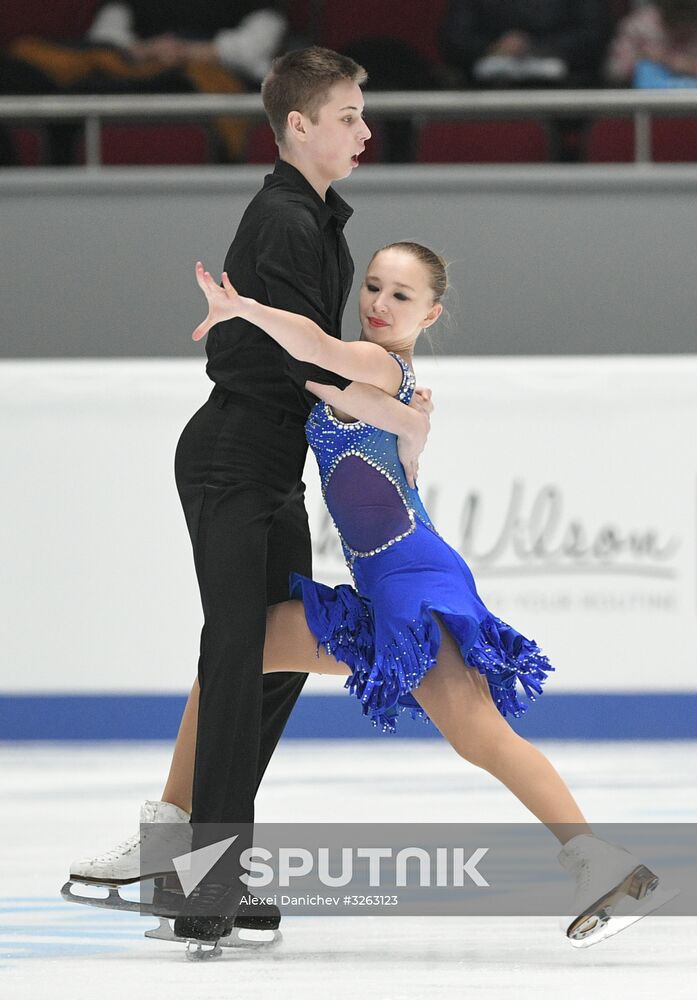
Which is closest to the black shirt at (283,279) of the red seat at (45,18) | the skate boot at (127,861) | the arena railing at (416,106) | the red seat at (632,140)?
the skate boot at (127,861)

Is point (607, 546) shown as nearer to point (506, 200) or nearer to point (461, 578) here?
point (506, 200)

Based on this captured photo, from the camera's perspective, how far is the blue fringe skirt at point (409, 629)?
2.26 metres

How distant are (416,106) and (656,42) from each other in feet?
3.67

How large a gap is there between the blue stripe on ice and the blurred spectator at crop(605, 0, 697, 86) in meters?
Result: 2.26

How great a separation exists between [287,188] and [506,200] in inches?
108

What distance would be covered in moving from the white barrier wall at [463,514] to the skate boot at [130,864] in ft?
6.72

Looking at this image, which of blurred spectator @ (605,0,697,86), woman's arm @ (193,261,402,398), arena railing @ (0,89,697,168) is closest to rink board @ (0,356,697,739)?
arena railing @ (0,89,697,168)

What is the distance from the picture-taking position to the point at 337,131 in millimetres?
2346

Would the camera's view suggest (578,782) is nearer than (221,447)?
No

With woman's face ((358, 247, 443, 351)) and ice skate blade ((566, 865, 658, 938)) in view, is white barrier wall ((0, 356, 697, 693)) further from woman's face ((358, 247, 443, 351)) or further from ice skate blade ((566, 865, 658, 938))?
ice skate blade ((566, 865, 658, 938))

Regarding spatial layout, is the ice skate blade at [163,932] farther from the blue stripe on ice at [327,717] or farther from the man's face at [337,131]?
the blue stripe on ice at [327,717]

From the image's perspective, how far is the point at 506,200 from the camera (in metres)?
4.98

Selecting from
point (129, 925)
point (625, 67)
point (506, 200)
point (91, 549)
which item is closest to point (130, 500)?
point (91, 549)

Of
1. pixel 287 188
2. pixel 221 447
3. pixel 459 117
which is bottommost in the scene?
pixel 221 447
